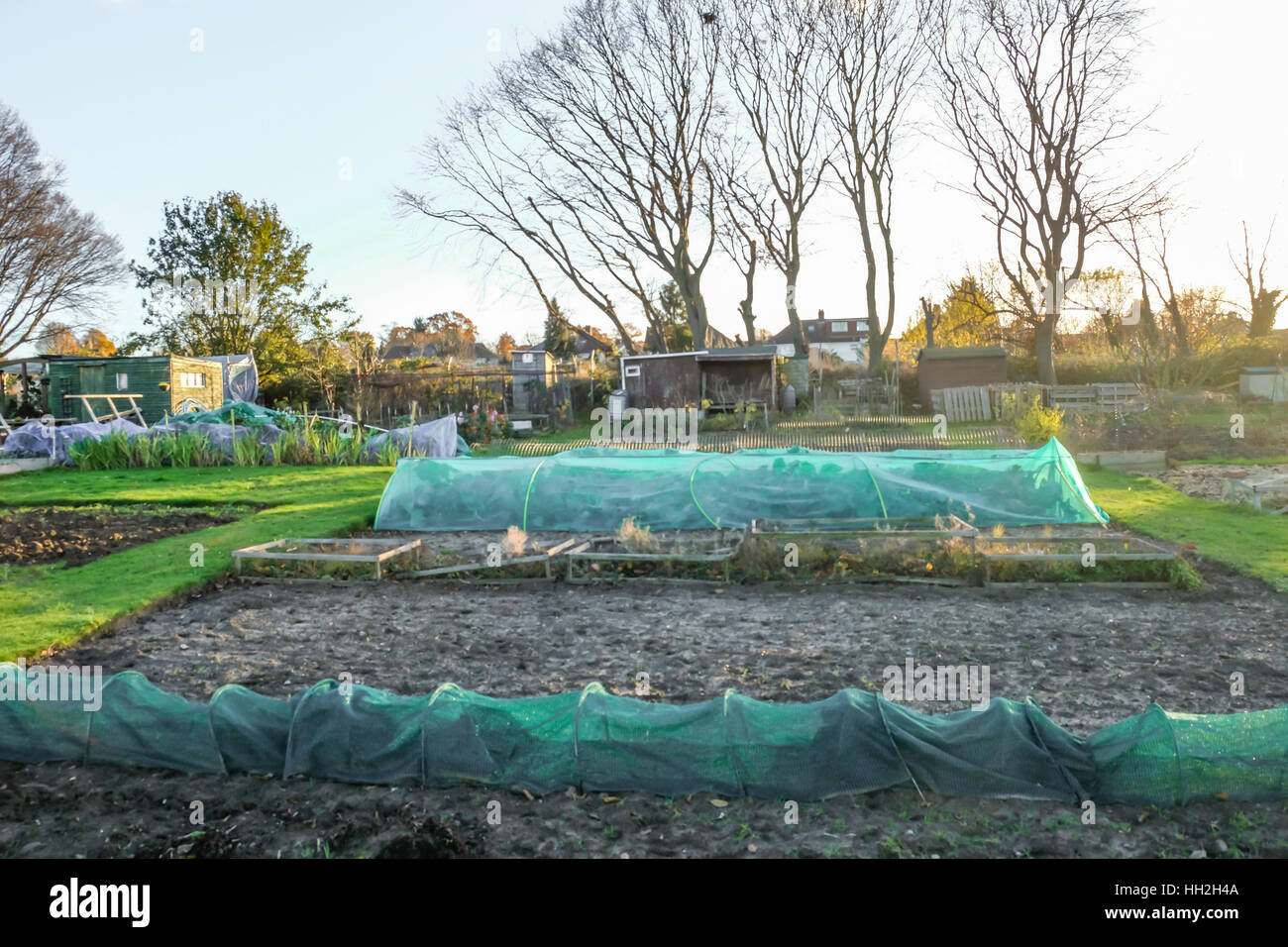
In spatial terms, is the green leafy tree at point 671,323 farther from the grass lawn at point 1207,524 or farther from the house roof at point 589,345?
the grass lawn at point 1207,524

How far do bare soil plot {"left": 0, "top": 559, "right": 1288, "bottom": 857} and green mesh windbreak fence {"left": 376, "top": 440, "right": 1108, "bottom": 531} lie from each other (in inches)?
116

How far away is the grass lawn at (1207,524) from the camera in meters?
8.90

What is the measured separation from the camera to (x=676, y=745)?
413 centimetres

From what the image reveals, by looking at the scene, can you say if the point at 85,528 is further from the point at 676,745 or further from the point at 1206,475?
the point at 1206,475

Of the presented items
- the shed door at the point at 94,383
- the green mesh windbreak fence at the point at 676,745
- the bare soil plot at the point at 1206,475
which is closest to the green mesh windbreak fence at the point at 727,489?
the bare soil plot at the point at 1206,475

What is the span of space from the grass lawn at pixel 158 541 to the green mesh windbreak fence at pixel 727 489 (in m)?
1.47

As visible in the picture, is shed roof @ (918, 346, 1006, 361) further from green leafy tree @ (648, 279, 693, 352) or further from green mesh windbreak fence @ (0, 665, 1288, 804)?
green mesh windbreak fence @ (0, 665, 1288, 804)

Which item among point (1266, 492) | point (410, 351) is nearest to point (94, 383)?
point (1266, 492)

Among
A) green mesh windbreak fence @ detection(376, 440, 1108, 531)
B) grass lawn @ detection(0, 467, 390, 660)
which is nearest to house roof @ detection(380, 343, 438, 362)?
grass lawn @ detection(0, 467, 390, 660)

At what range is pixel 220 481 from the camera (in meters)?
17.2

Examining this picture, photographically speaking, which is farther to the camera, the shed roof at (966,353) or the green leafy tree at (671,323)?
the green leafy tree at (671,323)

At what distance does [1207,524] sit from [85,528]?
1467cm
